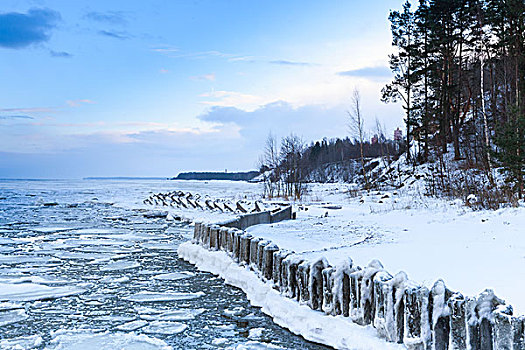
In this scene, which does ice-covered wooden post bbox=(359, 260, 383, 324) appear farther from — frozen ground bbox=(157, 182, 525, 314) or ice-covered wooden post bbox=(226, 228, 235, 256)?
ice-covered wooden post bbox=(226, 228, 235, 256)

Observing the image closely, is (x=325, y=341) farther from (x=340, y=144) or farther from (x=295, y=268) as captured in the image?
(x=340, y=144)

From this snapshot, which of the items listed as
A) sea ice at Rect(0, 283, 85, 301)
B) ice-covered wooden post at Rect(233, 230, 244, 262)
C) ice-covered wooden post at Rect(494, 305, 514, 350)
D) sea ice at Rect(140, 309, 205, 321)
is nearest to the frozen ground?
ice-covered wooden post at Rect(494, 305, 514, 350)

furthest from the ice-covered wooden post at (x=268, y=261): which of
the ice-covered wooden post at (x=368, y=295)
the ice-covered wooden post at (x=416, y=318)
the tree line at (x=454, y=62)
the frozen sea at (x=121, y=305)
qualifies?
the tree line at (x=454, y=62)

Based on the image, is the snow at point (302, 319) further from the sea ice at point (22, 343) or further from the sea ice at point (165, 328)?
the sea ice at point (22, 343)

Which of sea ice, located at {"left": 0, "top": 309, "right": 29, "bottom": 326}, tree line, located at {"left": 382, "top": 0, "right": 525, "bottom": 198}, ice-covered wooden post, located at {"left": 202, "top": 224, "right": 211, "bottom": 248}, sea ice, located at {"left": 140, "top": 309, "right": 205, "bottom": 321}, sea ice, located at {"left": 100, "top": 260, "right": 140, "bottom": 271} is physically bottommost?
sea ice, located at {"left": 140, "top": 309, "right": 205, "bottom": 321}

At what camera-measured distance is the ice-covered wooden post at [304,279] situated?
192 inches

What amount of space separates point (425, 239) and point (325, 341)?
18.2 ft

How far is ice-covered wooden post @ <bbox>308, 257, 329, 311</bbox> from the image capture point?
469 cm

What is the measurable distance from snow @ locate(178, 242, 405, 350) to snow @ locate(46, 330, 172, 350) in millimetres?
900

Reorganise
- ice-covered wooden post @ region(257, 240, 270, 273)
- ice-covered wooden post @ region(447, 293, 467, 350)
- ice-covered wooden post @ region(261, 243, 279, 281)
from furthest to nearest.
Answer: ice-covered wooden post @ region(257, 240, 270, 273) → ice-covered wooden post @ region(261, 243, 279, 281) → ice-covered wooden post @ region(447, 293, 467, 350)

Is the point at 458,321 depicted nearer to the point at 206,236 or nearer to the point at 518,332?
the point at 518,332

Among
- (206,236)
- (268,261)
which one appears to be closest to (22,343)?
(268,261)

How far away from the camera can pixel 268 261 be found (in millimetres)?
5895

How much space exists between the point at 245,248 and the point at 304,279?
2062mm
